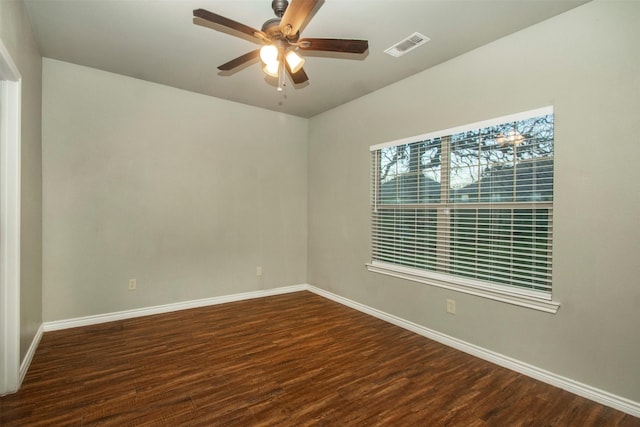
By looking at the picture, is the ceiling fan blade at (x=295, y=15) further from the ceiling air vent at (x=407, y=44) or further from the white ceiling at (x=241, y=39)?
the ceiling air vent at (x=407, y=44)

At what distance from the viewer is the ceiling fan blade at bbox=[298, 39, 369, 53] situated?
2.00 metres

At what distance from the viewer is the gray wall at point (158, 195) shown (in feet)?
10.4

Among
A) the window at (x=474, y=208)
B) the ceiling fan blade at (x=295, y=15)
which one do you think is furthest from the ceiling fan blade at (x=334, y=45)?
the window at (x=474, y=208)

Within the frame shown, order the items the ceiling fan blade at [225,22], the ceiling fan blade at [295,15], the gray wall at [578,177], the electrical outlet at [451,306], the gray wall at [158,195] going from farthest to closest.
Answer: the gray wall at [158,195], the electrical outlet at [451,306], the gray wall at [578,177], the ceiling fan blade at [225,22], the ceiling fan blade at [295,15]

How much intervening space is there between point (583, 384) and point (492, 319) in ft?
2.20

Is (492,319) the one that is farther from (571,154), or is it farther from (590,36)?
(590,36)

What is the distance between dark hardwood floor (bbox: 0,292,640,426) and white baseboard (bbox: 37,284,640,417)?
0.07m

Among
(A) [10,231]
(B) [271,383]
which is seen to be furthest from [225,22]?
(B) [271,383]

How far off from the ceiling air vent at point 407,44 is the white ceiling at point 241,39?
0.06 m

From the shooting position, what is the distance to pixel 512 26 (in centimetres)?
243

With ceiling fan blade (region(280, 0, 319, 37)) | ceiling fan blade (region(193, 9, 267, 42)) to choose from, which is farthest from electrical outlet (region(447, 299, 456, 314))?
ceiling fan blade (region(193, 9, 267, 42))

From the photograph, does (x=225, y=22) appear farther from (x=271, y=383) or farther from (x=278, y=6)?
(x=271, y=383)

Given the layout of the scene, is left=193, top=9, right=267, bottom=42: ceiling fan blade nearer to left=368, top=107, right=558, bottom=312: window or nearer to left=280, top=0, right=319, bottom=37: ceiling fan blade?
left=280, top=0, right=319, bottom=37: ceiling fan blade

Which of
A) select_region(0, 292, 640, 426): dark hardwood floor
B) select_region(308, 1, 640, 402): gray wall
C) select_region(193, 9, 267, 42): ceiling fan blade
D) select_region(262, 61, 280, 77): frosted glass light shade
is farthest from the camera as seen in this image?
select_region(262, 61, 280, 77): frosted glass light shade
